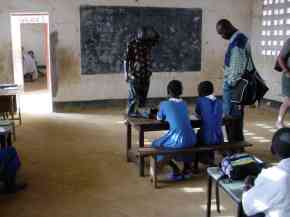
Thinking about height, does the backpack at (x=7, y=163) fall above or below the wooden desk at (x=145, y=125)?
below

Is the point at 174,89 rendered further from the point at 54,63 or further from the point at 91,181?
the point at 54,63

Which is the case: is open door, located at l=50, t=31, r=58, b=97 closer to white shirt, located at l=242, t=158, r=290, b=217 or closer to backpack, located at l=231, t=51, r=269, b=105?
backpack, located at l=231, t=51, r=269, b=105

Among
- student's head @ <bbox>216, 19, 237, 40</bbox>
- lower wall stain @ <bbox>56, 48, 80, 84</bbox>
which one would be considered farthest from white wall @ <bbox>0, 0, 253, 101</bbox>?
student's head @ <bbox>216, 19, 237, 40</bbox>

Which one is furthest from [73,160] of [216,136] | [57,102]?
[57,102]

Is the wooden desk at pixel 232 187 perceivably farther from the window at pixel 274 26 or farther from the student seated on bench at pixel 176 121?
the window at pixel 274 26

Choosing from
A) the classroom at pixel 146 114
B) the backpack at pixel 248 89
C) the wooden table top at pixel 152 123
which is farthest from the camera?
the backpack at pixel 248 89

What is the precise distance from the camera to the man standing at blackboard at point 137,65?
4.16 metres

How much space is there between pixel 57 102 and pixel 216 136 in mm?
4119

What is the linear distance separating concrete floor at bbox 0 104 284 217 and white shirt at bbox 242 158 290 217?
1.27m

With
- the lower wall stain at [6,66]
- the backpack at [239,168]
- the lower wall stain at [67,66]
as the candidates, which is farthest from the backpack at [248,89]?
the lower wall stain at [6,66]

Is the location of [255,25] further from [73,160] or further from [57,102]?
[73,160]

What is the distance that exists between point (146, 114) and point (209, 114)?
2.31 ft

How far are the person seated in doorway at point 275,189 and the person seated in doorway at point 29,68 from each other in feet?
34.2

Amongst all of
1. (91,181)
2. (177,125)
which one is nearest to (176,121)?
(177,125)
